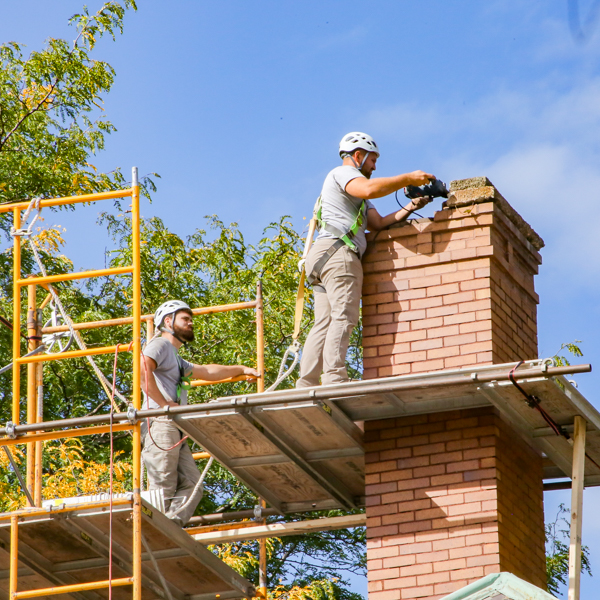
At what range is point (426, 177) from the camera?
9.76m

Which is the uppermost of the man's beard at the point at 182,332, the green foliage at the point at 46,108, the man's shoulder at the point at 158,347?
the green foliage at the point at 46,108

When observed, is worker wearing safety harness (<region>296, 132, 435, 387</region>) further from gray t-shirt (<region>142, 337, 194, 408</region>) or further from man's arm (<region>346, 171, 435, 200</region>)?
gray t-shirt (<region>142, 337, 194, 408</region>)

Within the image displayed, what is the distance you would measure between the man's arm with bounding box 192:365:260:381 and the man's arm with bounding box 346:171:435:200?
2.38 metres

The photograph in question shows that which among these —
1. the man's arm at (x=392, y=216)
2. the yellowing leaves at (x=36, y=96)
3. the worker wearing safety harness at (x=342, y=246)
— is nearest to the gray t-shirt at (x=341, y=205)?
the worker wearing safety harness at (x=342, y=246)

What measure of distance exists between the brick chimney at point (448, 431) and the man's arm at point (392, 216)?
0.23ft

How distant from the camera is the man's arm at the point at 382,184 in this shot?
31.6 ft

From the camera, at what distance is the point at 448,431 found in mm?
9680

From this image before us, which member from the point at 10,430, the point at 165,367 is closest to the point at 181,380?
the point at 165,367

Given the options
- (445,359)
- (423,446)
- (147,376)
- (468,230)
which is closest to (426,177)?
(468,230)

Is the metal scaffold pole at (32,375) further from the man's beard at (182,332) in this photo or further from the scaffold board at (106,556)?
the man's beard at (182,332)

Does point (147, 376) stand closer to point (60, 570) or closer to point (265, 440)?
point (265, 440)

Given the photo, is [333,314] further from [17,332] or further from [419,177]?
[17,332]

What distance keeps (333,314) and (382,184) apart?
109cm

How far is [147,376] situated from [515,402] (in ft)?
9.96
